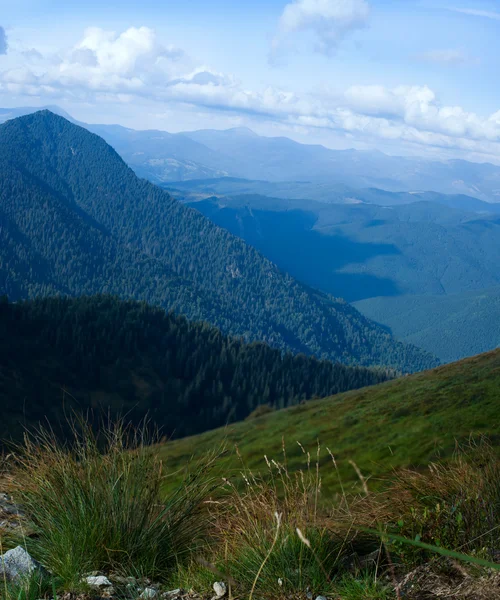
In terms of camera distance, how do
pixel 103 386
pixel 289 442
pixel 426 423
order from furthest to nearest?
pixel 103 386 → pixel 289 442 → pixel 426 423

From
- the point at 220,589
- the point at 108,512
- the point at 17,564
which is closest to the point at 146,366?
the point at 108,512

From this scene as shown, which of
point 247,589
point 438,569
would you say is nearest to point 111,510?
point 247,589

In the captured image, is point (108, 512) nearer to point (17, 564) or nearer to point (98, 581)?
point (98, 581)

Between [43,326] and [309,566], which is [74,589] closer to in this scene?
[309,566]

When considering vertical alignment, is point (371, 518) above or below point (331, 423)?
above

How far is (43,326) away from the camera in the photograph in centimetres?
12650

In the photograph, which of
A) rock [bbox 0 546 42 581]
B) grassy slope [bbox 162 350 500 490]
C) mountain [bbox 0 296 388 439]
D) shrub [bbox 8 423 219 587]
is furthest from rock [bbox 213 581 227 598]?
→ mountain [bbox 0 296 388 439]

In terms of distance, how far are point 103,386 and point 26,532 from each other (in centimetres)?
12129

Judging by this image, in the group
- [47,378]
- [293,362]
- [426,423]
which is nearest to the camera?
[426,423]

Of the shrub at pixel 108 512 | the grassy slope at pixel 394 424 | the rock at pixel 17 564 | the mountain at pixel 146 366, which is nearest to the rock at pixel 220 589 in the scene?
the shrub at pixel 108 512

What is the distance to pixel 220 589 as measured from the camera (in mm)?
4289

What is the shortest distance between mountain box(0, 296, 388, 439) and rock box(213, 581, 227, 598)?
324 feet

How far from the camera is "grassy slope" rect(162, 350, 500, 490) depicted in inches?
1004

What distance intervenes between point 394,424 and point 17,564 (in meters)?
33.5
